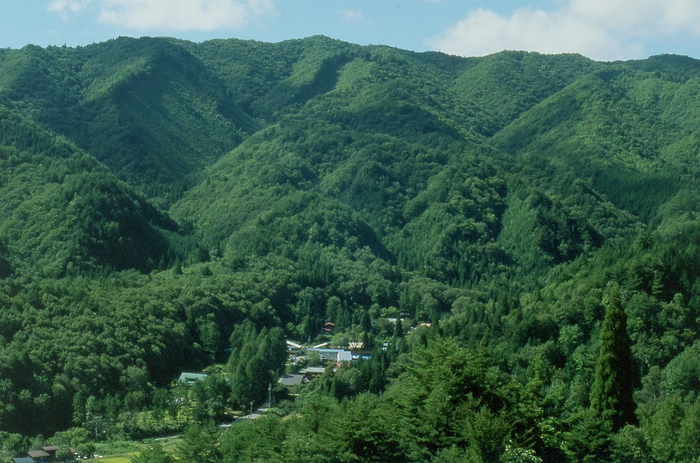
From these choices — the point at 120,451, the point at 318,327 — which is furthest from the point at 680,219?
the point at 120,451

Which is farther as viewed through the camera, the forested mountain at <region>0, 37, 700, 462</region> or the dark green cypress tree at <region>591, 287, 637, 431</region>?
the dark green cypress tree at <region>591, 287, 637, 431</region>

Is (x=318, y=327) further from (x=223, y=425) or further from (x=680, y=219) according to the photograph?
(x=680, y=219)

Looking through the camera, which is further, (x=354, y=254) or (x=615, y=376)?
(x=354, y=254)

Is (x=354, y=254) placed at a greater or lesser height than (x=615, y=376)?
greater

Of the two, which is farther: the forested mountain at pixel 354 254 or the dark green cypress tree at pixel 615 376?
the dark green cypress tree at pixel 615 376
